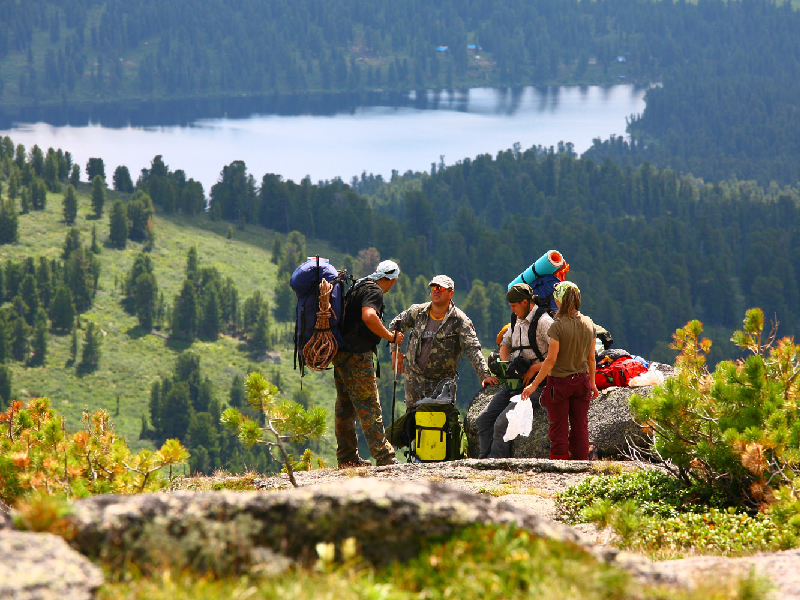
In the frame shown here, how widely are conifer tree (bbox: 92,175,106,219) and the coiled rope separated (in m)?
168

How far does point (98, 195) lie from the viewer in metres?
165

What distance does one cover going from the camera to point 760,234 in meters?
176

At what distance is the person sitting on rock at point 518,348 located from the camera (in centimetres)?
875

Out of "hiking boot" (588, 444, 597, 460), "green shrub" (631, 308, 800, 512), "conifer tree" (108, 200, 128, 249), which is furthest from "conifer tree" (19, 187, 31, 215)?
"green shrub" (631, 308, 800, 512)

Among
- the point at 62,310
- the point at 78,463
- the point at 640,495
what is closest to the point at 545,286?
the point at 640,495

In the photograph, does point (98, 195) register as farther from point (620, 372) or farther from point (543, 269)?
point (543, 269)

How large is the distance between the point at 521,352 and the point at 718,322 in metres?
168

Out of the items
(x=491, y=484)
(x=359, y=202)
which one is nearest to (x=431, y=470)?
(x=491, y=484)

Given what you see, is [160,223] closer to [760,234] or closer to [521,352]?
[760,234]

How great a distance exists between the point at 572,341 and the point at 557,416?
3.09 feet

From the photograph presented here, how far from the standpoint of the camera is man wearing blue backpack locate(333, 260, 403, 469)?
8.38 m

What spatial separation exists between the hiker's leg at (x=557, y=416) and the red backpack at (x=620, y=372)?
5.92 feet

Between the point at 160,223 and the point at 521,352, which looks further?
the point at 160,223

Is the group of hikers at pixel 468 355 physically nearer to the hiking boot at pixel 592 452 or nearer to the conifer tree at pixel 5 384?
the hiking boot at pixel 592 452
